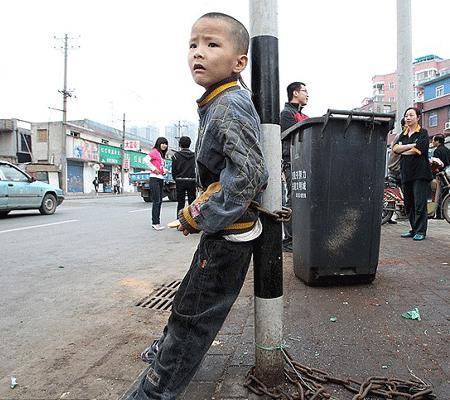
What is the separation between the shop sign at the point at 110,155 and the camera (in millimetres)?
45406

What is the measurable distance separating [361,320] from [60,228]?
735 cm

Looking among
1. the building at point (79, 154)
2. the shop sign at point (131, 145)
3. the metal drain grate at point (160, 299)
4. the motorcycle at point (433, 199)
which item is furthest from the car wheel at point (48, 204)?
the shop sign at point (131, 145)

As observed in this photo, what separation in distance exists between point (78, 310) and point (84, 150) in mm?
40862

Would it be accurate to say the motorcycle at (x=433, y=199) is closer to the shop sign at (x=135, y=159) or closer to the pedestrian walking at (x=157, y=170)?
the pedestrian walking at (x=157, y=170)

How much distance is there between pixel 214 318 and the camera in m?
1.73

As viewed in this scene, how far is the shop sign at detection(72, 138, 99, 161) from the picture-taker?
40.3m

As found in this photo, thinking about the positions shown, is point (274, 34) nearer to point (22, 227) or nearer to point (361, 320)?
point (361, 320)

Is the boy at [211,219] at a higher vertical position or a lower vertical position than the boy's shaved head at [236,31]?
lower

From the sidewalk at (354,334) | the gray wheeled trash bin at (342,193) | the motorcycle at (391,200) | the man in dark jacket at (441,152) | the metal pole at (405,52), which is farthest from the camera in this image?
the man in dark jacket at (441,152)

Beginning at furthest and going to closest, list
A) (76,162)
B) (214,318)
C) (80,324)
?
(76,162) < (80,324) < (214,318)

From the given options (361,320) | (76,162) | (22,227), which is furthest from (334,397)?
(76,162)

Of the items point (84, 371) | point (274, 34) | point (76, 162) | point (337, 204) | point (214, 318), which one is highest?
point (76, 162)

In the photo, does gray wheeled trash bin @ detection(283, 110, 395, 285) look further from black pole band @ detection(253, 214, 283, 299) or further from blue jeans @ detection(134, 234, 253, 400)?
blue jeans @ detection(134, 234, 253, 400)

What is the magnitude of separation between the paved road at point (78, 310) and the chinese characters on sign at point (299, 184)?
5.03 feet
